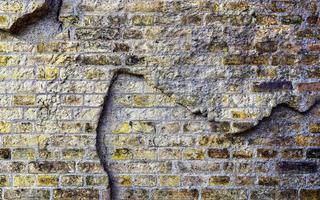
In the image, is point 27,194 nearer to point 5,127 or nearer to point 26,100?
point 5,127

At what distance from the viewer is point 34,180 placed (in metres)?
2.46

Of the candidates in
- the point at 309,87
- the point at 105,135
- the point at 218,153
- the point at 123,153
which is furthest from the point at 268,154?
the point at 105,135

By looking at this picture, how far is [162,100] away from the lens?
2467 millimetres

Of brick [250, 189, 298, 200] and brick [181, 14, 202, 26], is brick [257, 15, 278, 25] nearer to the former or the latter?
brick [181, 14, 202, 26]

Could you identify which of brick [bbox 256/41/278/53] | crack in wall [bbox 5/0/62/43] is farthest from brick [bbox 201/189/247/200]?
crack in wall [bbox 5/0/62/43]

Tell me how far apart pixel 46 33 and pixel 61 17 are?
119mm

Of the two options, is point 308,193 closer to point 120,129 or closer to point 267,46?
point 267,46

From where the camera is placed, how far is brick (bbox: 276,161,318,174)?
249 cm

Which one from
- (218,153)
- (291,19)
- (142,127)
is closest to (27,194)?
(142,127)

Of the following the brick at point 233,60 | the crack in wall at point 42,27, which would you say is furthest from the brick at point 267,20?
the crack in wall at point 42,27

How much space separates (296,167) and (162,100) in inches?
32.5

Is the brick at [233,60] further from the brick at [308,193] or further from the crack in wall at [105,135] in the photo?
the brick at [308,193]

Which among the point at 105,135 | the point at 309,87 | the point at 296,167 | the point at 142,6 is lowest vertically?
the point at 296,167

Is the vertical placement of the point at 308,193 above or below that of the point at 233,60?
below
